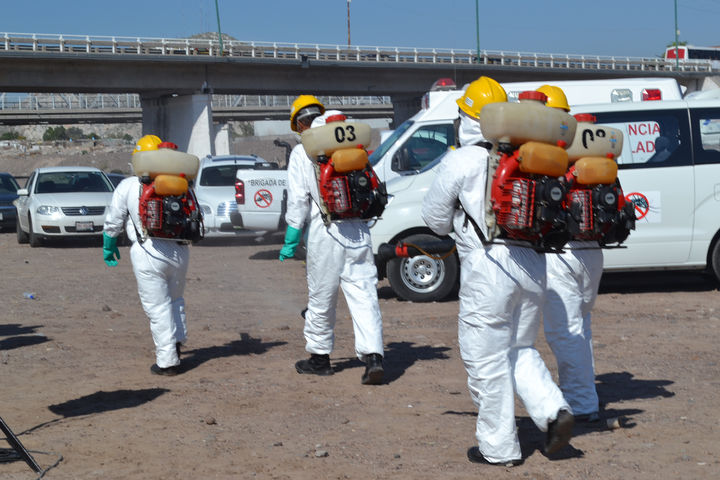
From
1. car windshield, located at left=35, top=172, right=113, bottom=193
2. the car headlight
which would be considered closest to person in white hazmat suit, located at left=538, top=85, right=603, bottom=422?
the car headlight

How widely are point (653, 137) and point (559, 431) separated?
21.8 feet

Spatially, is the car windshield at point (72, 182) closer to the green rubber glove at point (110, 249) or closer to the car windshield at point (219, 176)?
the car windshield at point (219, 176)

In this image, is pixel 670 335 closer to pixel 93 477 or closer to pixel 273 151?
pixel 93 477

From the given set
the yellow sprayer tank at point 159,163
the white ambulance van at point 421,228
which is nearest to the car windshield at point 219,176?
the white ambulance van at point 421,228

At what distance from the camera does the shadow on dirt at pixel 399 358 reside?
7.33 metres

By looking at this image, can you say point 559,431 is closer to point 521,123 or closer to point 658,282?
point 521,123

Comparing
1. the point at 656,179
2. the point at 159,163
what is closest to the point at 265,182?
the point at 656,179

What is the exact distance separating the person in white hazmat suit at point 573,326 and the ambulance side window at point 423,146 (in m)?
6.24

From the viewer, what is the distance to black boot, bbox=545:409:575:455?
471cm

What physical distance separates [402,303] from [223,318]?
2.03m

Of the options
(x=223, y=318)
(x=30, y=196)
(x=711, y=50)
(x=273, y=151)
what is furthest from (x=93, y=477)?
(x=273, y=151)

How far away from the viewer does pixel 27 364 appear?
7801mm

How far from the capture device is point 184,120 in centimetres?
4681

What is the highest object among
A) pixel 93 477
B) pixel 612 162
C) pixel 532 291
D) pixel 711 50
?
pixel 711 50
